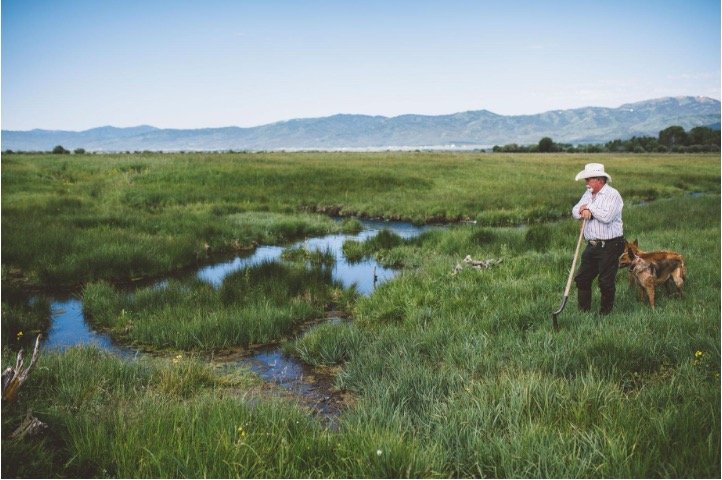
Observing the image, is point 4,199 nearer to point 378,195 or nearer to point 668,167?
point 378,195

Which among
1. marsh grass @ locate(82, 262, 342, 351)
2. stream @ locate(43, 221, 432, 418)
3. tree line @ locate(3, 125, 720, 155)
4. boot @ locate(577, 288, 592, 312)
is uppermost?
tree line @ locate(3, 125, 720, 155)

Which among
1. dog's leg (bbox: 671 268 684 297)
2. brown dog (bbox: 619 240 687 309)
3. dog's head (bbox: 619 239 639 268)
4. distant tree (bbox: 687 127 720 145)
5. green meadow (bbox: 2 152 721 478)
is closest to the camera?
green meadow (bbox: 2 152 721 478)

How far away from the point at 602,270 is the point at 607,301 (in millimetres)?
556

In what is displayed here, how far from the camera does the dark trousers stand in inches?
303

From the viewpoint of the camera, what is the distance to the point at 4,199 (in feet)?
84.1

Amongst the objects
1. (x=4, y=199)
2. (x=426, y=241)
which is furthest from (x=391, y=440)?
(x=4, y=199)

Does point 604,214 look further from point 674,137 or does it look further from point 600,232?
point 674,137

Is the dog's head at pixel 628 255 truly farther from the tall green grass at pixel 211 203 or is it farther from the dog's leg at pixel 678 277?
the tall green grass at pixel 211 203

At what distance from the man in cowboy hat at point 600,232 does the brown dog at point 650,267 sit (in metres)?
0.58

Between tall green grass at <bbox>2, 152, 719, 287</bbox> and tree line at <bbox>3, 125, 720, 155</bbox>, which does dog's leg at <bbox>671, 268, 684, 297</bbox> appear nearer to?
tall green grass at <bbox>2, 152, 719, 287</bbox>

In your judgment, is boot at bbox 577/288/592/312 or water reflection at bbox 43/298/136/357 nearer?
boot at bbox 577/288/592/312

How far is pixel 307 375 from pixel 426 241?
11037mm

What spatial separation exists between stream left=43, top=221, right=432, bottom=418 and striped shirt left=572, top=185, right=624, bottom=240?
4.49 meters

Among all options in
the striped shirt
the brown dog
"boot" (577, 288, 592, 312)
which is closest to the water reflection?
"boot" (577, 288, 592, 312)
